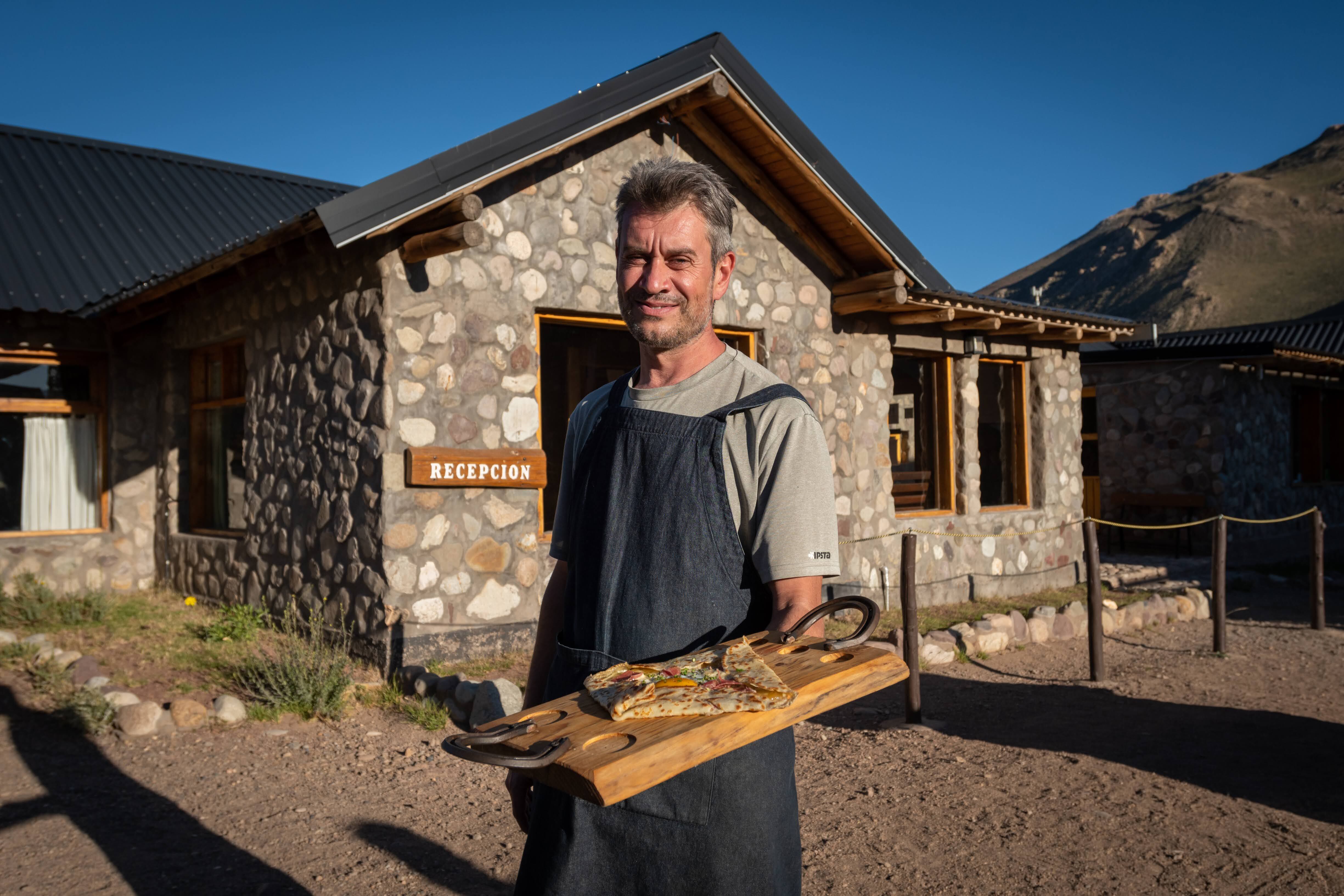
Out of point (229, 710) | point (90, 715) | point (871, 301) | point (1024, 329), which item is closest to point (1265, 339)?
point (1024, 329)

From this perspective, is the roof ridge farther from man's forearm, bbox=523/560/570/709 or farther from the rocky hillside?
the rocky hillside

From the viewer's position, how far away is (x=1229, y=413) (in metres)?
13.5

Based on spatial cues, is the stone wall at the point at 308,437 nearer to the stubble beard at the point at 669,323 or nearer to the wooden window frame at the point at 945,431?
the stubble beard at the point at 669,323

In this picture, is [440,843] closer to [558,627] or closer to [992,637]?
[558,627]

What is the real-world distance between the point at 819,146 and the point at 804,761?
485 centimetres

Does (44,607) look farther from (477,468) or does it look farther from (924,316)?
(924,316)

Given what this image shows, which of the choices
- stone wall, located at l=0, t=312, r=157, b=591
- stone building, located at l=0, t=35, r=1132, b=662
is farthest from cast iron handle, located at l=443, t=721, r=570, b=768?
stone wall, located at l=0, t=312, r=157, b=591

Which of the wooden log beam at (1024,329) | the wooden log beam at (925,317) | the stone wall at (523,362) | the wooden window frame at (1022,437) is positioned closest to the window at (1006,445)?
the wooden window frame at (1022,437)

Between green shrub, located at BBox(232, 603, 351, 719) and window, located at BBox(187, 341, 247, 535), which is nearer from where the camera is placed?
green shrub, located at BBox(232, 603, 351, 719)

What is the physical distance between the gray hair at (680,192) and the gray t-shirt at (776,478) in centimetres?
30

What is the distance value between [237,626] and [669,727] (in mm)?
6597

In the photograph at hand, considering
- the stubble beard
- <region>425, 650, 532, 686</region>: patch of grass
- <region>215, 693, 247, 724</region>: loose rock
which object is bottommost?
<region>215, 693, 247, 724</region>: loose rock

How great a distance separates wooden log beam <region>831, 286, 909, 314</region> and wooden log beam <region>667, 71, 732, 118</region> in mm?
2042

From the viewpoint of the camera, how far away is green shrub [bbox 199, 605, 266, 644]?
696 centimetres
